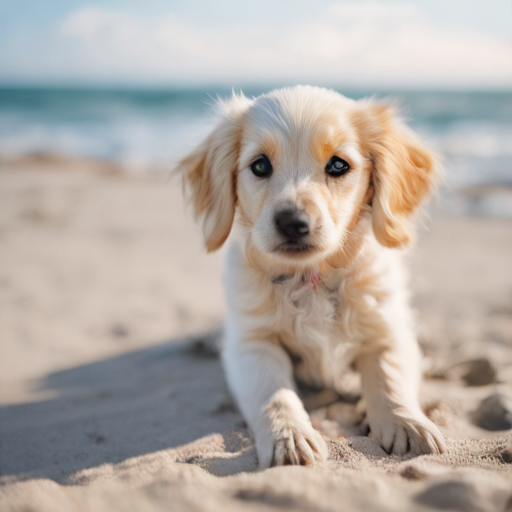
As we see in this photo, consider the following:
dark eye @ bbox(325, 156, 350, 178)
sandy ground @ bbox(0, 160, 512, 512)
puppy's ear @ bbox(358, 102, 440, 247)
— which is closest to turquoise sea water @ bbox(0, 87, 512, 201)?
puppy's ear @ bbox(358, 102, 440, 247)

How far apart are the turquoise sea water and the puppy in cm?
43

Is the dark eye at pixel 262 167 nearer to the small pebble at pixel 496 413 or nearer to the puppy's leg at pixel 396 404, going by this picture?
the puppy's leg at pixel 396 404

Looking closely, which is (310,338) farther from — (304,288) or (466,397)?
(466,397)

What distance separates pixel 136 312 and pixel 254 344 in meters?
1.73

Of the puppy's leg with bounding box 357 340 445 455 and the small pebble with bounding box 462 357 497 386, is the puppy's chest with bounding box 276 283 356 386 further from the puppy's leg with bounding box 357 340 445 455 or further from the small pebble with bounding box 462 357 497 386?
the small pebble with bounding box 462 357 497 386

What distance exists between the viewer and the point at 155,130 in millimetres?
17719

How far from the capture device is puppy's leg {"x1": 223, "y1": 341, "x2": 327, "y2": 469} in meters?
1.56

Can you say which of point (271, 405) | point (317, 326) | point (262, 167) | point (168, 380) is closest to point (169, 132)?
point (168, 380)

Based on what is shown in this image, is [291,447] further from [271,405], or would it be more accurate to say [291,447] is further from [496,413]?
[496,413]

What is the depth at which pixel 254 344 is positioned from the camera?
83.4 inches

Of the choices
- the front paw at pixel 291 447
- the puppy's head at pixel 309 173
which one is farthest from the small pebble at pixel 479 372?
the front paw at pixel 291 447

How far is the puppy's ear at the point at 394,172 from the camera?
2.11 meters

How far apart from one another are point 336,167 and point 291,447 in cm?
120

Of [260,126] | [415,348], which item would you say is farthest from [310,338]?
[260,126]
